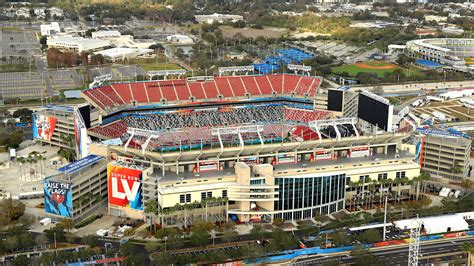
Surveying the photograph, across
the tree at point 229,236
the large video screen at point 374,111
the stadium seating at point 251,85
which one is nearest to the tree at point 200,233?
the tree at point 229,236

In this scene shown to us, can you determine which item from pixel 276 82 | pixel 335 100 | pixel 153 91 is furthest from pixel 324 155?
pixel 153 91

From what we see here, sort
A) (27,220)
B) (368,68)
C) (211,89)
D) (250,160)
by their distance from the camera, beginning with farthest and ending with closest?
(368,68)
(211,89)
(250,160)
(27,220)

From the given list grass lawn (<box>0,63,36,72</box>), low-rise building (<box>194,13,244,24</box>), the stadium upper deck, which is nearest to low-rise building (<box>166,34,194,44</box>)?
low-rise building (<box>194,13,244,24</box>)

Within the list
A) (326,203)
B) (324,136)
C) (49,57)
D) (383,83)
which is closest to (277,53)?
(383,83)

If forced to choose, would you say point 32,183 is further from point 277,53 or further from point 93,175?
point 277,53

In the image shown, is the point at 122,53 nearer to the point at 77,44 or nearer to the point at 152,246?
the point at 77,44

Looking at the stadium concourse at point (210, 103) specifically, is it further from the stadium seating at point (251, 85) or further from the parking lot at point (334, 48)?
the parking lot at point (334, 48)
